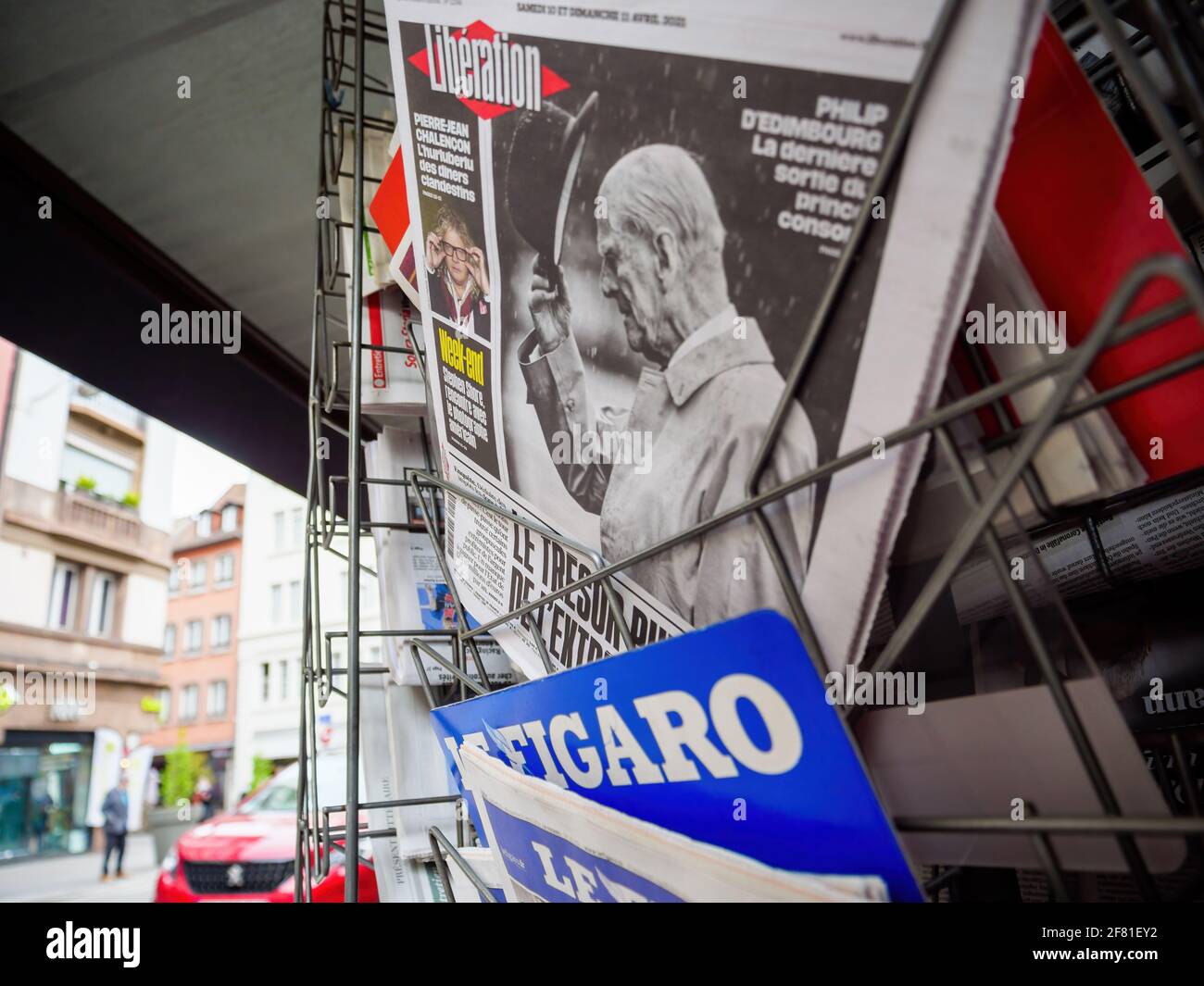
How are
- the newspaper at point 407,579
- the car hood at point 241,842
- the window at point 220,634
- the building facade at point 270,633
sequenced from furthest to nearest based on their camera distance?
the window at point 220,634 < the building facade at point 270,633 < the car hood at point 241,842 < the newspaper at point 407,579

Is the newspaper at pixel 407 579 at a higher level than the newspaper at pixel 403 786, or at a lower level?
higher

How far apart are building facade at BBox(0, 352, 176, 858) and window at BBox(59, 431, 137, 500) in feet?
0.05

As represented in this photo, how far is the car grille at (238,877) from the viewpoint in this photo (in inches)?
125

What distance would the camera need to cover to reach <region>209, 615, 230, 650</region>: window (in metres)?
16.7

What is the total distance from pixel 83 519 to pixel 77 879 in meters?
4.66

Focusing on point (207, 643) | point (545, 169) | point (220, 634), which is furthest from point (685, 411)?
point (207, 643)

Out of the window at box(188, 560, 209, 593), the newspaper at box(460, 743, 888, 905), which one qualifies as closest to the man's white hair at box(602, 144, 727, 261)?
the newspaper at box(460, 743, 888, 905)

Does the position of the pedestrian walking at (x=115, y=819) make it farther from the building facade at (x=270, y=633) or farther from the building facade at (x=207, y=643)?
the building facade at (x=207, y=643)

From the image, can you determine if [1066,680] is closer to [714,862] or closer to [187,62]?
[714,862]

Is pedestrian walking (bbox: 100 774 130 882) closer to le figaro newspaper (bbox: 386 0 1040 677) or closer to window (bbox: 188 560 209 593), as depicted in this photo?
le figaro newspaper (bbox: 386 0 1040 677)

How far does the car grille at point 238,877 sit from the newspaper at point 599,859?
2891 mm

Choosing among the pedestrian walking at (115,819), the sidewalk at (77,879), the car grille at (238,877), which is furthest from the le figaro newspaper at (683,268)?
the pedestrian walking at (115,819)

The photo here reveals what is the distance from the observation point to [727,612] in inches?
20.0
